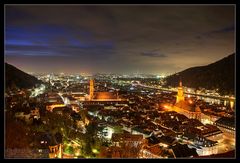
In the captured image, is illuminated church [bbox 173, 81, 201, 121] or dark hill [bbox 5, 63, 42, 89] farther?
illuminated church [bbox 173, 81, 201, 121]

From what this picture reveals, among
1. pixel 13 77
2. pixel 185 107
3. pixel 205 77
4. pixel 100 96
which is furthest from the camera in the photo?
pixel 100 96

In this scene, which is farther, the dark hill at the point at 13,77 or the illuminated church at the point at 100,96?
the illuminated church at the point at 100,96

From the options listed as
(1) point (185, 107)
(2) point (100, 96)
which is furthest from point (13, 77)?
(2) point (100, 96)

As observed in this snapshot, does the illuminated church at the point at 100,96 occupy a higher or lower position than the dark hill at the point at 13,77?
lower

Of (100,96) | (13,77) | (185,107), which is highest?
(13,77)

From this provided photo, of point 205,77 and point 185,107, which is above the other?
point 205,77

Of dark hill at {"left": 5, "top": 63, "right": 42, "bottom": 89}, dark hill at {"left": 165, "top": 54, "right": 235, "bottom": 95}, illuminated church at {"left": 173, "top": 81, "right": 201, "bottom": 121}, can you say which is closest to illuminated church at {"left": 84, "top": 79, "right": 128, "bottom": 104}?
illuminated church at {"left": 173, "top": 81, "right": 201, "bottom": 121}

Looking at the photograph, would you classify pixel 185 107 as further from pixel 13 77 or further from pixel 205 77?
pixel 13 77

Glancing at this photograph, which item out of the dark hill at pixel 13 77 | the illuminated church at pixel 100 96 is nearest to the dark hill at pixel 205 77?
the dark hill at pixel 13 77

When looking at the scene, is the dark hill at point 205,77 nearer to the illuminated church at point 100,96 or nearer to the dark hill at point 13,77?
the dark hill at point 13,77

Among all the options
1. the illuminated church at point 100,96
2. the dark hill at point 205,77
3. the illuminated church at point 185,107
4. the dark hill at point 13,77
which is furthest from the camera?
Result: the illuminated church at point 100,96

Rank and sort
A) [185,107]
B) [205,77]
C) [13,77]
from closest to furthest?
[13,77], [205,77], [185,107]

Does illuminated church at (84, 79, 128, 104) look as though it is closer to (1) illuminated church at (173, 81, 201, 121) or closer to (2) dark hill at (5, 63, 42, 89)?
(1) illuminated church at (173, 81, 201, 121)
